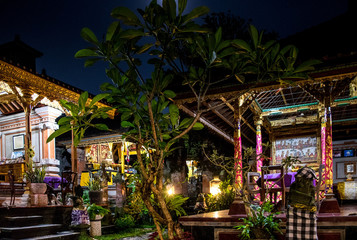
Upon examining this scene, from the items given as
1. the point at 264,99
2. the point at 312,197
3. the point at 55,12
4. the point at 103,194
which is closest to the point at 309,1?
the point at 55,12

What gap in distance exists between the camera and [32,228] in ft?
23.8

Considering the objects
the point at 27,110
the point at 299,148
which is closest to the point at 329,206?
the point at 299,148

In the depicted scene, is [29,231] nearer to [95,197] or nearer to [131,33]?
[95,197]

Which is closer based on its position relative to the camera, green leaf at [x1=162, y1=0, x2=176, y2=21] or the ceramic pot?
green leaf at [x1=162, y1=0, x2=176, y2=21]

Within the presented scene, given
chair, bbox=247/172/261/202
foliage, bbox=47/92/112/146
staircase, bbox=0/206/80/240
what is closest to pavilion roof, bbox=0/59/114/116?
staircase, bbox=0/206/80/240

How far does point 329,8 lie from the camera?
47156 millimetres

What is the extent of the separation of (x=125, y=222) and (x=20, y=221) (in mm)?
3663

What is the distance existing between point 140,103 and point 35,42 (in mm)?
40253

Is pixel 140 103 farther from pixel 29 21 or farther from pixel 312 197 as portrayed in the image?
pixel 29 21

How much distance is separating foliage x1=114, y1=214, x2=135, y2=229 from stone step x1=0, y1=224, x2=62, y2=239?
2.47m

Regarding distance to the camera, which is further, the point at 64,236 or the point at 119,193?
the point at 119,193

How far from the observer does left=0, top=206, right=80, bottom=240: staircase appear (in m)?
6.94

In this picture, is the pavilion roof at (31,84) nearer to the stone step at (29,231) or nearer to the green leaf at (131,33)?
the stone step at (29,231)

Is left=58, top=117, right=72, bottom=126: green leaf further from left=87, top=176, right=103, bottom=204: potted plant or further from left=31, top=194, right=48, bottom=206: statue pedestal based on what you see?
left=87, top=176, right=103, bottom=204: potted plant
